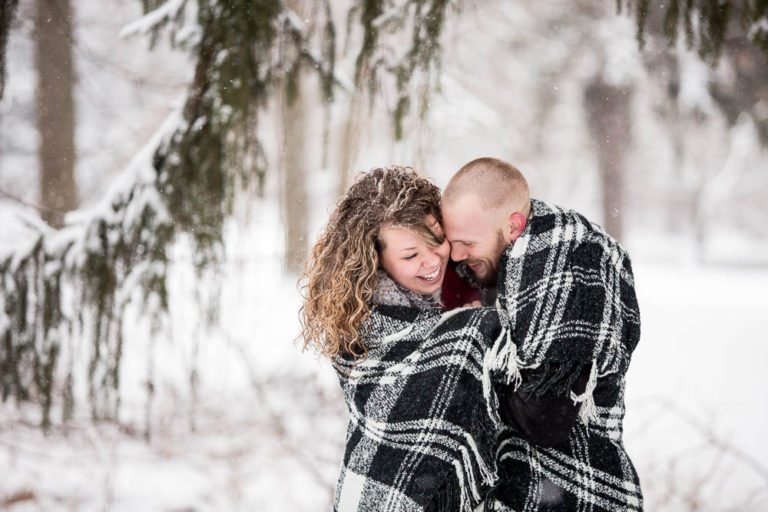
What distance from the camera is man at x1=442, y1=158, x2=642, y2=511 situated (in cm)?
148

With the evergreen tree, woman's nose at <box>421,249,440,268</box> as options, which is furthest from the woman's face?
the evergreen tree

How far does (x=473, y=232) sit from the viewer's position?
1.66 meters

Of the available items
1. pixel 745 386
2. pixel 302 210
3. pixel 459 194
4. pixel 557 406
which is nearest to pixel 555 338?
pixel 557 406

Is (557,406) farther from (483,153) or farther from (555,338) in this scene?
(483,153)

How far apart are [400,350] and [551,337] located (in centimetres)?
42

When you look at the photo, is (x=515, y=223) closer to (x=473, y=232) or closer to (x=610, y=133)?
(x=473, y=232)

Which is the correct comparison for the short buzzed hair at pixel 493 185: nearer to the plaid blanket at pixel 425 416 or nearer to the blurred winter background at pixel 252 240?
the plaid blanket at pixel 425 416

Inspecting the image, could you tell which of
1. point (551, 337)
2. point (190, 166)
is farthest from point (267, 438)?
point (551, 337)

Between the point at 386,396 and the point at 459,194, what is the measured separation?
0.59 m

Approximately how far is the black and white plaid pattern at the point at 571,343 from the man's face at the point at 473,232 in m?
0.07

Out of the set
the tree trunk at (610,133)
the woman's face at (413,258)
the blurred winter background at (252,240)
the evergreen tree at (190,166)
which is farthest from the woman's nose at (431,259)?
the tree trunk at (610,133)

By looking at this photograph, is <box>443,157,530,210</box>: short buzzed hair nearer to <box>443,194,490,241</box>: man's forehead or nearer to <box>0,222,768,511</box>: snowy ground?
<box>443,194,490,241</box>: man's forehead

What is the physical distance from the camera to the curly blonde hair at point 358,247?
171 cm

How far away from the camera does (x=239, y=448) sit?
3732mm
